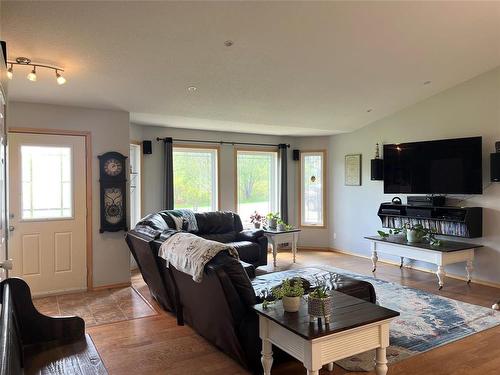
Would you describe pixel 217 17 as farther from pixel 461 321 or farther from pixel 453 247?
pixel 453 247

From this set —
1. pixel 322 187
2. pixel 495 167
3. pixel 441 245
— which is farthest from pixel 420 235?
pixel 322 187

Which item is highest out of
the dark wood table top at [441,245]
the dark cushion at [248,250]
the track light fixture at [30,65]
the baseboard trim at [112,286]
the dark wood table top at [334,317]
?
the track light fixture at [30,65]

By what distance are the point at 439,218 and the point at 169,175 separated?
4.37m

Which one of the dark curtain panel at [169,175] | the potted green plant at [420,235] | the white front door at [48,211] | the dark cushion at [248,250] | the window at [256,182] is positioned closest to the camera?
the white front door at [48,211]

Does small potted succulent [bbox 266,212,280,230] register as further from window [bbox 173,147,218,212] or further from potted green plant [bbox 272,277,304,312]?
potted green plant [bbox 272,277,304,312]

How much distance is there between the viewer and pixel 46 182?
4.89 m

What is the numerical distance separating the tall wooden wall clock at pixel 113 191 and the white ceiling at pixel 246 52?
72cm

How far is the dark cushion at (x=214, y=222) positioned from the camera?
629 cm

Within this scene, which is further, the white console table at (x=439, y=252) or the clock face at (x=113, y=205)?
the clock face at (x=113, y=205)

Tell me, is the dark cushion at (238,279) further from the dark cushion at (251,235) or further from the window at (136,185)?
the window at (136,185)

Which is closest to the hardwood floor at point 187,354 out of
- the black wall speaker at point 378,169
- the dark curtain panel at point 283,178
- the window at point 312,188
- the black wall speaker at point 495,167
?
the black wall speaker at point 495,167

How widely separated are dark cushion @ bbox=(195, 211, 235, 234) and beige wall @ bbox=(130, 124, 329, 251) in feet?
3.14

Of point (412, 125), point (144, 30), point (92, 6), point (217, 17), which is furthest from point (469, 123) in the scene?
point (92, 6)

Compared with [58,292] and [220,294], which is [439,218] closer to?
[220,294]
